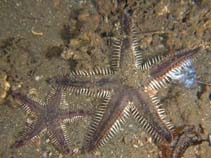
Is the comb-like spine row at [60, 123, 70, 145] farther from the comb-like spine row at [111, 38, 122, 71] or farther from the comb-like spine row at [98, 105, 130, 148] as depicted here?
the comb-like spine row at [111, 38, 122, 71]

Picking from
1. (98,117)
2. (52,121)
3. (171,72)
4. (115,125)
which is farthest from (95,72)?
(171,72)

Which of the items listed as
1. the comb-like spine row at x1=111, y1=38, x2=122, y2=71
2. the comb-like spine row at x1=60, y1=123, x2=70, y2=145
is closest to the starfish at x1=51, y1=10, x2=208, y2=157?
the comb-like spine row at x1=111, y1=38, x2=122, y2=71

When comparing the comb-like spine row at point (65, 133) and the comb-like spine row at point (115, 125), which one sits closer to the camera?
the comb-like spine row at point (115, 125)

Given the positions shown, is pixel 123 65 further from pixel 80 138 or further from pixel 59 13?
pixel 59 13

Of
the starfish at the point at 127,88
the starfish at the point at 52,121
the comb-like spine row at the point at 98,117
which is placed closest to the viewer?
the starfish at the point at 127,88

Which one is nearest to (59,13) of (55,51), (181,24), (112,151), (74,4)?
(74,4)

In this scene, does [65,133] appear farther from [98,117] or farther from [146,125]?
[146,125]

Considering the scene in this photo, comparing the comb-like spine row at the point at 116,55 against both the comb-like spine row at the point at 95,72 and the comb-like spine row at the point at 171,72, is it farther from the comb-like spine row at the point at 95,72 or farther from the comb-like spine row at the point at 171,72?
the comb-like spine row at the point at 171,72

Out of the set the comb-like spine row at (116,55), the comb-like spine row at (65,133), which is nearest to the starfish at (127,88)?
the comb-like spine row at (116,55)
